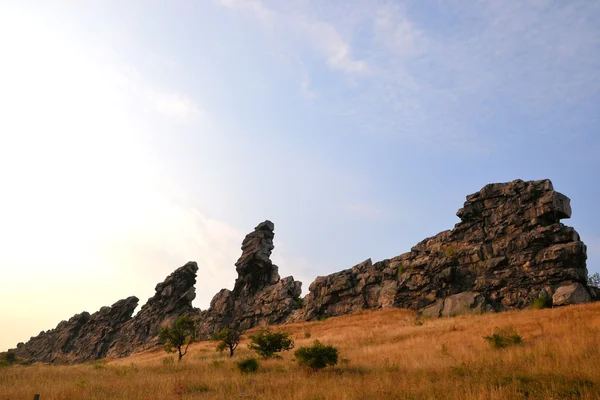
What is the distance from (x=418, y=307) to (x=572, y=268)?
16.2m

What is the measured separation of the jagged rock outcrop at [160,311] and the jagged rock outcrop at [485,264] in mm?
31880

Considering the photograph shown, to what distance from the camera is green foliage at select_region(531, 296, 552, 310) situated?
3341cm

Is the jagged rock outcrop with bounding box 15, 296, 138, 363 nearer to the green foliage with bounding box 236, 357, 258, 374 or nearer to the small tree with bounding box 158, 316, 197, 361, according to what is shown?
the small tree with bounding box 158, 316, 197, 361

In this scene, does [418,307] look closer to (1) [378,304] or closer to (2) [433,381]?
(1) [378,304]

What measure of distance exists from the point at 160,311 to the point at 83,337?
26401mm

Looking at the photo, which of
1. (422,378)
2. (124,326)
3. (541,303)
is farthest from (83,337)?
(422,378)

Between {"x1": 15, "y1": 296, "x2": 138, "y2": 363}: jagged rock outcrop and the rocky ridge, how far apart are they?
43.0 inches

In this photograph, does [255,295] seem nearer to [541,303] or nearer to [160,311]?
[160,311]

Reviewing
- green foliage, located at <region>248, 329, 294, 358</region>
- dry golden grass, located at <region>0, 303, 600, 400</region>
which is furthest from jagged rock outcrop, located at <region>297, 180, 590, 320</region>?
green foliage, located at <region>248, 329, 294, 358</region>

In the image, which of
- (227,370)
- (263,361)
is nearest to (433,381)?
(227,370)

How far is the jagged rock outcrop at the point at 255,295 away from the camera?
201ft

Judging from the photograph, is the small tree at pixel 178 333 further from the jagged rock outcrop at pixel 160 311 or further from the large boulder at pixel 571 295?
the jagged rock outcrop at pixel 160 311

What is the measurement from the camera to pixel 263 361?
22.1 meters

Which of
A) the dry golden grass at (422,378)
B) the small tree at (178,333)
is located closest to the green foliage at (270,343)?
the dry golden grass at (422,378)
